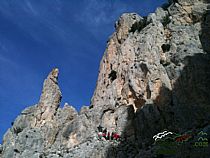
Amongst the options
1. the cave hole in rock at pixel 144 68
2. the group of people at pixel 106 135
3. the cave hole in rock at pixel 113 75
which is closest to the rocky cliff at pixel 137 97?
the cave hole in rock at pixel 113 75

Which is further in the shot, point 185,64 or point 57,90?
point 57,90

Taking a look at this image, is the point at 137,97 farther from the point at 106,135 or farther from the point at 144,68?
the point at 106,135

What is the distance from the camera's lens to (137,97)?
54.8m

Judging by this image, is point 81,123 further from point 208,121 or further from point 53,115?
point 208,121

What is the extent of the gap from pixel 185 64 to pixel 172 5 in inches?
779

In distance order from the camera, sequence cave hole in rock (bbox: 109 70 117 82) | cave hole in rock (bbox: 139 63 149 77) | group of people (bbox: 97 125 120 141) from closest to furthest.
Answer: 1. group of people (bbox: 97 125 120 141)
2. cave hole in rock (bbox: 139 63 149 77)
3. cave hole in rock (bbox: 109 70 117 82)

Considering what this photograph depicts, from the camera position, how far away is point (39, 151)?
183 ft

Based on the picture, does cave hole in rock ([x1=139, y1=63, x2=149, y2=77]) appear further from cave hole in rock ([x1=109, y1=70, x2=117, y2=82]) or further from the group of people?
the group of people

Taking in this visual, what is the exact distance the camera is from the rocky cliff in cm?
4794

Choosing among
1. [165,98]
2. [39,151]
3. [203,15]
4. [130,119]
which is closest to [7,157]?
[39,151]

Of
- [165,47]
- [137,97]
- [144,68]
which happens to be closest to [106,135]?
[137,97]

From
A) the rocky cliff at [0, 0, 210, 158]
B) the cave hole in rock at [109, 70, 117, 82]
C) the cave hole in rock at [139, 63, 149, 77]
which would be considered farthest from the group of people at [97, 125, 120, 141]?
the cave hole in rock at [109, 70, 117, 82]

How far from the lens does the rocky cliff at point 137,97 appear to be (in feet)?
157

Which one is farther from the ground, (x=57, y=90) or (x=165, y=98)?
(x=57, y=90)
